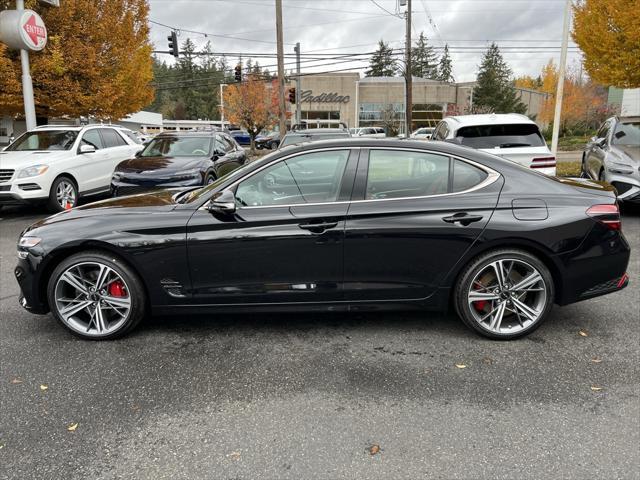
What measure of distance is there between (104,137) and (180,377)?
9.60 m

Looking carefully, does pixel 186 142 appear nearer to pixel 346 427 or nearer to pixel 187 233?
pixel 187 233

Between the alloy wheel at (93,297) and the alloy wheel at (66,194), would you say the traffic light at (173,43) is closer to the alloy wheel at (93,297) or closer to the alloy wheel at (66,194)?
the alloy wheel at (66,194)

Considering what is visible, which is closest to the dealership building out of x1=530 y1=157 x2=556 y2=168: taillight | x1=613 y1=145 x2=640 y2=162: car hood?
x1=613 y1=145 x2=640 y2=162: car hood

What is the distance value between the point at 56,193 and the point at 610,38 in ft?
46.0

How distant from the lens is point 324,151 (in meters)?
3.81

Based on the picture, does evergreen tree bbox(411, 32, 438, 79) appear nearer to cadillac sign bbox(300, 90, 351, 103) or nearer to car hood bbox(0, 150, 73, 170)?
cadillac sign bbox(300, 90, 351, 103)

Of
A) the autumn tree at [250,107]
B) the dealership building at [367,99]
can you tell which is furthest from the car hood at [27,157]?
the dealership building at [367,99]

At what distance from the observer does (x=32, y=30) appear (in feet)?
36.5

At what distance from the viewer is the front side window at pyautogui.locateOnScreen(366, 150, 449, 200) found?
12.3ft

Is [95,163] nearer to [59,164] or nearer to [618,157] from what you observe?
[59,164]

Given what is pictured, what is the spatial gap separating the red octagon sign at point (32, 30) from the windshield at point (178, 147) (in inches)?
147

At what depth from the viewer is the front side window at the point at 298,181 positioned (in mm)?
3732

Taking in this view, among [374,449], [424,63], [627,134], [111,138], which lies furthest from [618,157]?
[424,63]

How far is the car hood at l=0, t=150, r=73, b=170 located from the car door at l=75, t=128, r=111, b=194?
326 millimetres
